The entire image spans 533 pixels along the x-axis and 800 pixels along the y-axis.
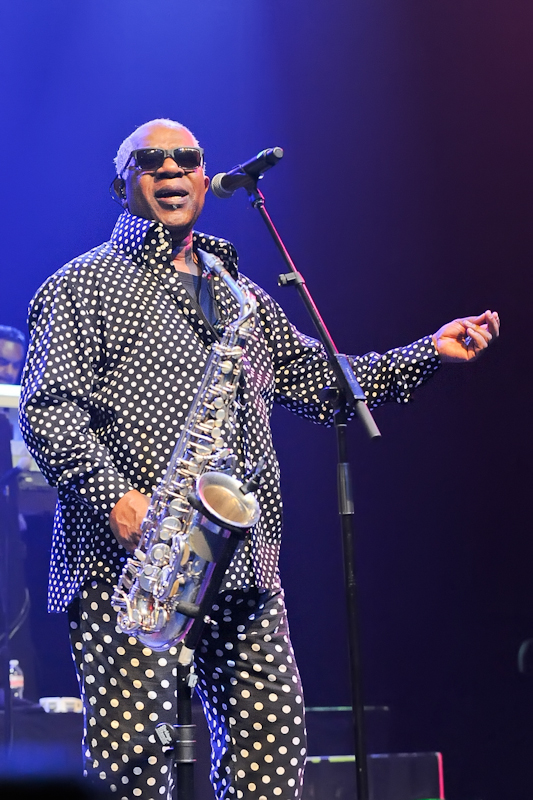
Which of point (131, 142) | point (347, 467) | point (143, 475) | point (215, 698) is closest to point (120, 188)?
point (131, 142)

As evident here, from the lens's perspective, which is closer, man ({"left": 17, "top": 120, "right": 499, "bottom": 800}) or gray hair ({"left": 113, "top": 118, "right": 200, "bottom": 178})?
man ({"left": 17, "top": 120, "right": 499, "bottom": 800})

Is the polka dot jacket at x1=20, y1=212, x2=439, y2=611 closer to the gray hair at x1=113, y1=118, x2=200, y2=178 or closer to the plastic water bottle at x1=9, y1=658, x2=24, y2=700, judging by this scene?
the gray hair at x1=113, y1=118, x2=200, y2=178

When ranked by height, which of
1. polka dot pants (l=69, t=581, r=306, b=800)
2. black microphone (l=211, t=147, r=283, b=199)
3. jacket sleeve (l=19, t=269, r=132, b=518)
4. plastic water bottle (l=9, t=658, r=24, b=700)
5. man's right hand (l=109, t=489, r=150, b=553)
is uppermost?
black microphone (l=211, t=147, r=283, b=199)

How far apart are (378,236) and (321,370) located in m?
2.28

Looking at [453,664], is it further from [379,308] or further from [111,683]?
[111,683]

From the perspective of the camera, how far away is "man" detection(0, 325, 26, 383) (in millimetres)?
5376

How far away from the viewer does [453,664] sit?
514 centimetres

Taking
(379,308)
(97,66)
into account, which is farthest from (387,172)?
(97,66)

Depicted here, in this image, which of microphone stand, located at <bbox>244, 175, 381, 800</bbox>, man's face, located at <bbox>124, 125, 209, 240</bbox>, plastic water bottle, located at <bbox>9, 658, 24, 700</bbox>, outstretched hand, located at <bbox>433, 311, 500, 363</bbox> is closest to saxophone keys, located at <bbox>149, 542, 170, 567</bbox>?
microphone stand, located at <bbox>244, 175, 381, 800</bbox>

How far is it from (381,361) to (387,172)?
2.36 metres

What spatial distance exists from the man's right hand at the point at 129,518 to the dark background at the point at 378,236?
9.31 ft

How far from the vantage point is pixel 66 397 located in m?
2.65

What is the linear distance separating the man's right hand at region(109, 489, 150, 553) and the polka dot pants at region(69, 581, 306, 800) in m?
0.17

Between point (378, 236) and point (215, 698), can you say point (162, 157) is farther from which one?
point (378, 236)
